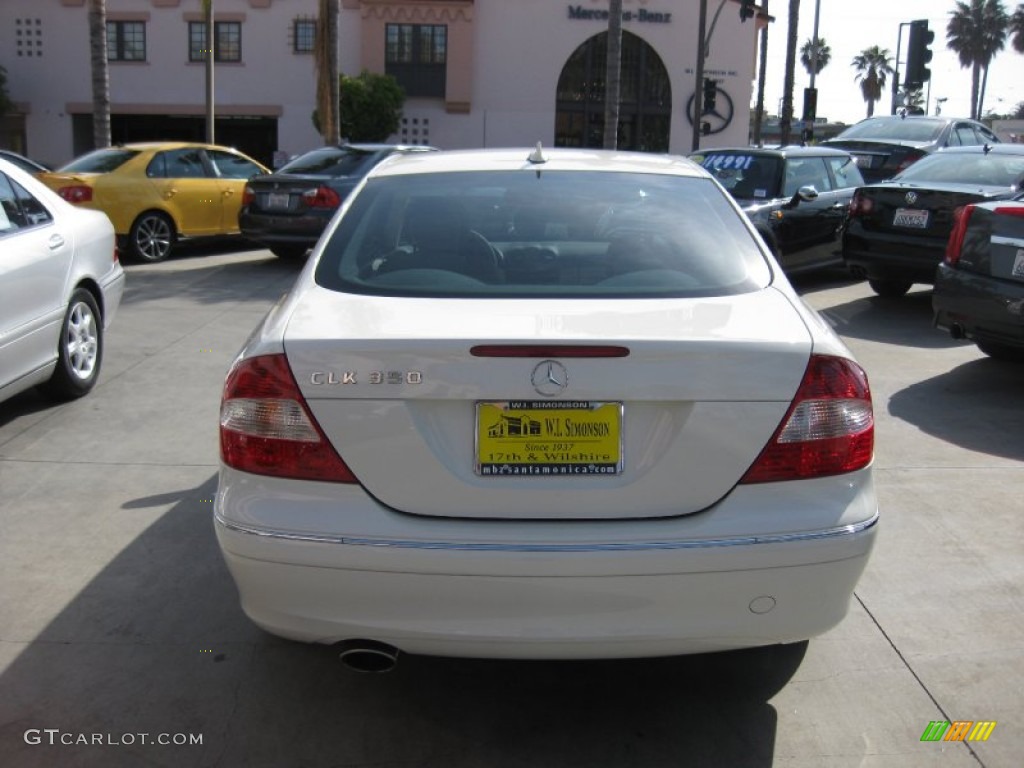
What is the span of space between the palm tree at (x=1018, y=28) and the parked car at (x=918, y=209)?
8377 centimetres

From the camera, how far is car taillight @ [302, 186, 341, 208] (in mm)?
12750

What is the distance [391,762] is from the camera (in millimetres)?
3076

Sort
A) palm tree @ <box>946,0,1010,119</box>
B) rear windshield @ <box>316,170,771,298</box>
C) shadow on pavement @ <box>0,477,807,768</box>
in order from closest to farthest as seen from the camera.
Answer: shadow on pavement @ <box>0,477,807,768</box>, rear windshield @ <box>316,170,771,298</box>, palm tree @ <box>946,0,1010,119</box>

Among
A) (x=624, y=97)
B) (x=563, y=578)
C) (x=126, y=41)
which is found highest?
(x=126, y=41)

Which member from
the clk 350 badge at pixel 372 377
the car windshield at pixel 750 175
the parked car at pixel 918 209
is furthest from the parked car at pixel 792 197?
the clk 350 badge at pixel 372 377

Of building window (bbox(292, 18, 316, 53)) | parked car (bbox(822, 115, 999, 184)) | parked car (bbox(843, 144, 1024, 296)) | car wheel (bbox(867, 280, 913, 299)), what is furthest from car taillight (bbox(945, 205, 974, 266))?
building window (bbox(292, 18, 316, 53))

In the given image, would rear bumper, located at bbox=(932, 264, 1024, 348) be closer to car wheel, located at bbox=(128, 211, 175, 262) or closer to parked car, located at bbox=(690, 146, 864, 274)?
parked car, located at bbox=(690, 146, 864, 274)

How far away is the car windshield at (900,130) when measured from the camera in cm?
1725

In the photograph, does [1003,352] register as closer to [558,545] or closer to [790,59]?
[558,545]

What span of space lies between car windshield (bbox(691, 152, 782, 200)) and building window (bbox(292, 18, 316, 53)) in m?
29.5

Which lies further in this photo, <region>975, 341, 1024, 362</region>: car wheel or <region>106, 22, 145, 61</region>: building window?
<region>106, 22, 145, 61</region>: building window

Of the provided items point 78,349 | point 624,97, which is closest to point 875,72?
point 624,97

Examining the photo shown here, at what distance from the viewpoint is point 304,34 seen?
38.8 metres

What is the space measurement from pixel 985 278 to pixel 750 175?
5.13 m
